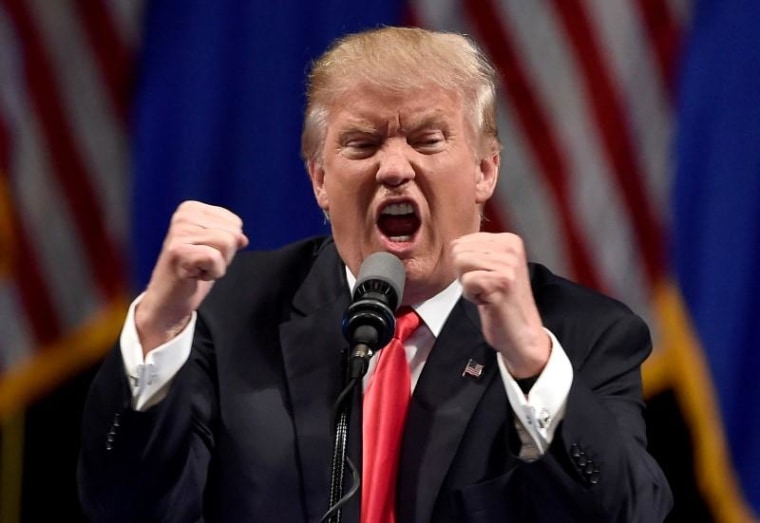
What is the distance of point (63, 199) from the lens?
325 cm

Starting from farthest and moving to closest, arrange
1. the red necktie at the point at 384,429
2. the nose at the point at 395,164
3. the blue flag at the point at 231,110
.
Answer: the blue flag at the point at 231,110, the nose at the point at 395,164, the red necktie at the point at 384,429

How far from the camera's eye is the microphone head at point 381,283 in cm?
160

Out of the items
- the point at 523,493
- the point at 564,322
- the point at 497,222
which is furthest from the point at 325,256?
the point at 497,222

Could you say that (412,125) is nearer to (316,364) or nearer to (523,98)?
(316,364)

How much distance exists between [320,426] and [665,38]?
148 cm

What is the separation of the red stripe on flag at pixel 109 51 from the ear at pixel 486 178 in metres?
1.34

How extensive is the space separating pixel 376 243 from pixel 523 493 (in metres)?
0.48

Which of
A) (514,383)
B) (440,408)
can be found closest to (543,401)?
(514,383)

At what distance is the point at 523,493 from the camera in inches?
74.0

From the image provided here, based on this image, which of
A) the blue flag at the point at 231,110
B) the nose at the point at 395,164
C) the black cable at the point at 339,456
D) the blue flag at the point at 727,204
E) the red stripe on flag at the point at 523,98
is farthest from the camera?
the blue flag at the point at 231,110

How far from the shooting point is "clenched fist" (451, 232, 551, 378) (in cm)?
169

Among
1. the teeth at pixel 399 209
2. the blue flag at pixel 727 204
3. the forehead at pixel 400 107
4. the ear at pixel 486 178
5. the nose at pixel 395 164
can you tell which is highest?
the forehead at pixel 400 107

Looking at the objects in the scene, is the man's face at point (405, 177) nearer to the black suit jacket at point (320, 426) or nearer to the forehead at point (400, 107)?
the forehead at point (400, 107)

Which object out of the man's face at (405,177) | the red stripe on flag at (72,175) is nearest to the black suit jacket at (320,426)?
the man's face at (405,177)
